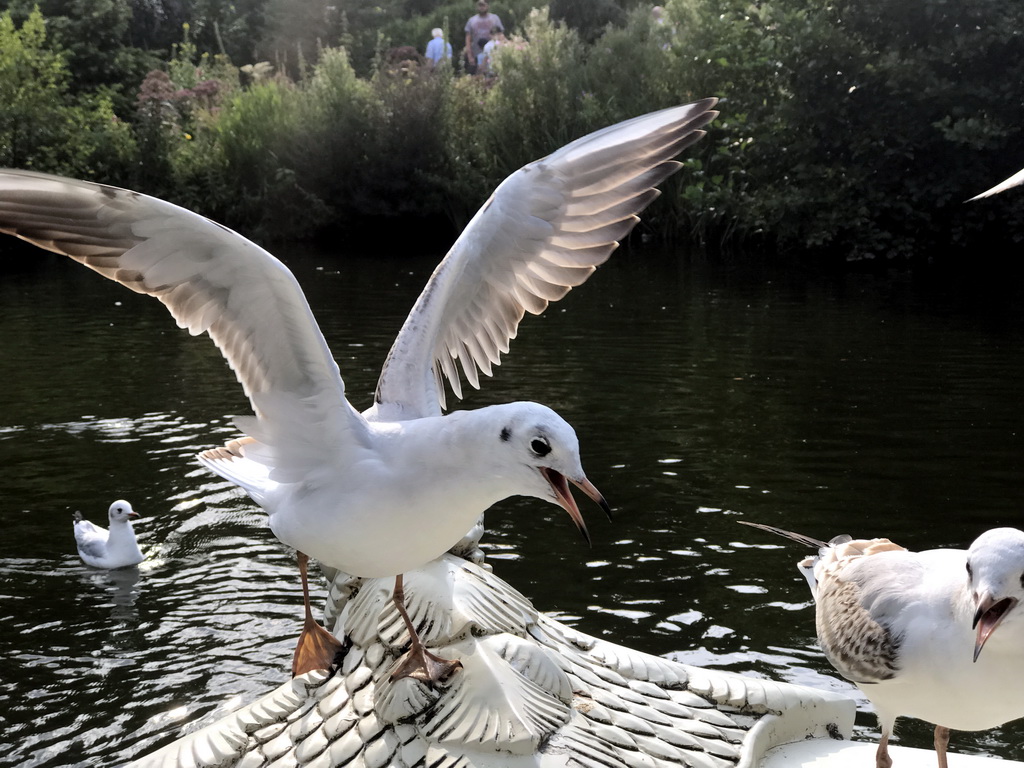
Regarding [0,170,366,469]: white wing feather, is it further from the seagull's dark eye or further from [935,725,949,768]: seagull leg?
[935,725,949,768]: seagull leg

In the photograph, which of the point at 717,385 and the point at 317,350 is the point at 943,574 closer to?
the point at 317,350

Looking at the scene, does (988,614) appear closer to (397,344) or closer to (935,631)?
(935,631)

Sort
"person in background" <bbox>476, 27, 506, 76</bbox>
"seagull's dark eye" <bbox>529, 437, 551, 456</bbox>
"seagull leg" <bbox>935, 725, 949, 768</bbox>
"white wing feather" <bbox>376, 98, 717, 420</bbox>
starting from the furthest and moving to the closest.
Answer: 1. "person in background" <bbox>476, 27, 506, 76</bbox>
2. "white wing feather" <bbox>376, 98, 717, 420</bbox>
3. "seagull leg" <bbox>935, 725, 949, 768</bbox>
4. "seagull's dark eye" <bbox>529, 437, 551, 456</bbox>

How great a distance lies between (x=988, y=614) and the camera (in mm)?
2674

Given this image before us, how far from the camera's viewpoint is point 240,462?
4.21 m

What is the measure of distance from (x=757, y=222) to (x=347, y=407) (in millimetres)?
14894

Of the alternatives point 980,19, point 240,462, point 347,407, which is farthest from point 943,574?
point 980,19

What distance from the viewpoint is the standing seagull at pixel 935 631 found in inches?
105

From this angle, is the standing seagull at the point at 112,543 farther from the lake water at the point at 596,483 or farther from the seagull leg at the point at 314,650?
the seagull leg at the point at 314,650

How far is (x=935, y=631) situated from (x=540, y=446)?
118cm

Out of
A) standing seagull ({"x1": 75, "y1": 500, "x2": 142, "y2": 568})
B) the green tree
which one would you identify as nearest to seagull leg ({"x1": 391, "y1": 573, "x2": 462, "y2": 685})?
standing seagull ({"x1": 75, "y1": 500, "x2": 142, "y2": 568})

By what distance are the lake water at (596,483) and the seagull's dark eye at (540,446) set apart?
2264mm

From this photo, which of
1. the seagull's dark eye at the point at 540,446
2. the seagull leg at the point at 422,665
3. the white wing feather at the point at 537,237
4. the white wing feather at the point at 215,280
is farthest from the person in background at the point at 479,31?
the seagull's dark eye at the point at 540,446

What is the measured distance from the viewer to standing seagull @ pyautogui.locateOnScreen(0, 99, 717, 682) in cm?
315
